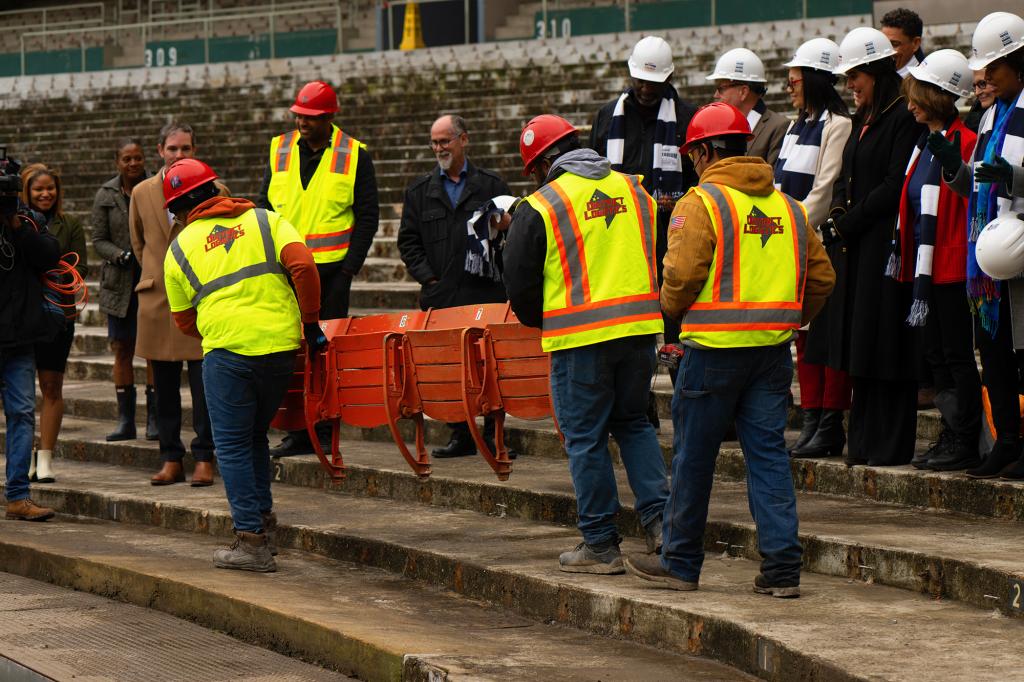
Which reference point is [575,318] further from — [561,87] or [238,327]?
[561,87]

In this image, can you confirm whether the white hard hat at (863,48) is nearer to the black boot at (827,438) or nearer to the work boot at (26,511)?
the black boot at (827,438)

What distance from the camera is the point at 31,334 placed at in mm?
8461

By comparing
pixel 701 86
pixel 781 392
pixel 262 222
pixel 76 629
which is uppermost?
pixel 701 86

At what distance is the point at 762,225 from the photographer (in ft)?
19.4

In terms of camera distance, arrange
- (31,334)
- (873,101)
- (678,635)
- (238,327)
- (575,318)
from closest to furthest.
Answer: (678,635)
(575,318)
(238,327)
(873,101)
(31,334)

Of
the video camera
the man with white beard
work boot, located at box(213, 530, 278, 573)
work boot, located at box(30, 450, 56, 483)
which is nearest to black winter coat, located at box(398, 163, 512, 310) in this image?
the man with white beard

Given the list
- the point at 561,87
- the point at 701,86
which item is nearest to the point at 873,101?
the point at 701,86

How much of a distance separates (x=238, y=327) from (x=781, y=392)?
2466 mm

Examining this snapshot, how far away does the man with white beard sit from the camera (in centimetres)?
904

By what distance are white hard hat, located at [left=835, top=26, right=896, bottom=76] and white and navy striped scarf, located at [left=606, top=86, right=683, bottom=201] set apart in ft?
3.67

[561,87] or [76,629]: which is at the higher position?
[561,87]

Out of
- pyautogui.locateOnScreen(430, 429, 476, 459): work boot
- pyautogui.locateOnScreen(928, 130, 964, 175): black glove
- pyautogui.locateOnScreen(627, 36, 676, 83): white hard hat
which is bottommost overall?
pyautogui.locateOnScreen(430, 429, 476, 459): work boot

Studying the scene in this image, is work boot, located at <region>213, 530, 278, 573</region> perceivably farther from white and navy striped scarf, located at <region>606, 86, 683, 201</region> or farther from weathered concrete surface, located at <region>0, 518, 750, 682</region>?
white and navy striped scarf, located at <region>606, 86, 683, 201</region>

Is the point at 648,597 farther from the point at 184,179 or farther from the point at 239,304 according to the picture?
the point at 184,179
